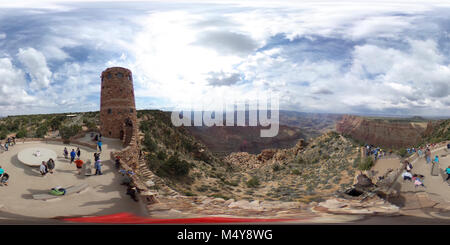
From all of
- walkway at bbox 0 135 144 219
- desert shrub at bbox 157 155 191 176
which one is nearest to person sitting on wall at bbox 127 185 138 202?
walkway at bbox 0 135 144 219

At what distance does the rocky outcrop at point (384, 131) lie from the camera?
168 feet

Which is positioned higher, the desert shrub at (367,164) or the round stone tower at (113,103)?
the round stone tower at (113,103)

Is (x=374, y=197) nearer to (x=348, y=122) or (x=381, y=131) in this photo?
(x=381, y=131)

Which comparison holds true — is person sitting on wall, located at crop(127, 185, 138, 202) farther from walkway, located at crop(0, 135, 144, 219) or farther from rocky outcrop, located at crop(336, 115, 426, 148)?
rocky outcrop, located at crop(336, 115, 426, 148)

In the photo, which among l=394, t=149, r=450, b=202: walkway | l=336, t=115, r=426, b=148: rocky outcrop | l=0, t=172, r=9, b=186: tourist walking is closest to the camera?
l=0, t=172, r=9, b=186: tourist walking

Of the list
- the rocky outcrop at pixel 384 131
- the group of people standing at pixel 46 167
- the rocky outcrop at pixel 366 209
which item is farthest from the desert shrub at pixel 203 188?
the rocky outcrop at pixel 384 131

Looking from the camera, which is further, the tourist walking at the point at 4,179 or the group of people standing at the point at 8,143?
the group of people standing at the point at 8,143

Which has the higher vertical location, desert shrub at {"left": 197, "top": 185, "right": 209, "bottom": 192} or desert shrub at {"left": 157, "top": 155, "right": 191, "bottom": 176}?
desert shrub at {"left": 157, "top": 155, "right": 191, "bottom": 176}

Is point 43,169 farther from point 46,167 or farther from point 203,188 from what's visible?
point 203,188

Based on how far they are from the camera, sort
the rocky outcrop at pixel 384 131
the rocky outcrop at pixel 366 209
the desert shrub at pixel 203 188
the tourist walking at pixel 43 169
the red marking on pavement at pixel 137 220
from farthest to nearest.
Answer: the rocky outcrop at pixel 384 131 < the desert shrub at pixel 203 188 < the tourist walking at pixel 43 169 < the rocky outcrop at pixel 366 209 < the red marking on pavement at pixel 137 220

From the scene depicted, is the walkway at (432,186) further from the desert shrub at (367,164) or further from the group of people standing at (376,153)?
the group of people standing at (376,153)

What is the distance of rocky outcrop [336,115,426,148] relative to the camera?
168 feet

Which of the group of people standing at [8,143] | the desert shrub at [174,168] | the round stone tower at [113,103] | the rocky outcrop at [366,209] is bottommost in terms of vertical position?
the desert shrub at [174,168]

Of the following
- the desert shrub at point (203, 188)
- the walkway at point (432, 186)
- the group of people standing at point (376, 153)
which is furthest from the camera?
the group of people standing at point (376, 153)
